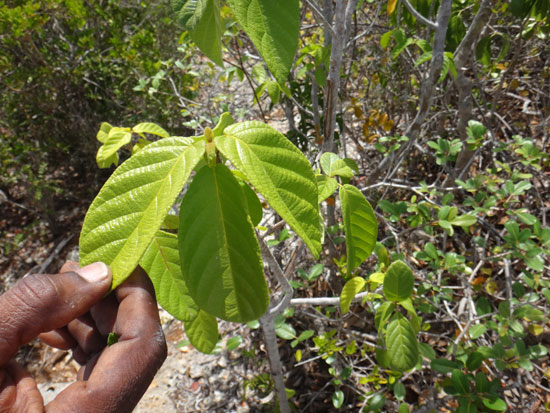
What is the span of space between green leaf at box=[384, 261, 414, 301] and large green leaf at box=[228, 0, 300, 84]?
79 cm

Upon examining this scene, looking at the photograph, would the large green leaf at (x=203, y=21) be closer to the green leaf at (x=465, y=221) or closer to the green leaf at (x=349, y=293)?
the green leaf at (x=349, y=293)

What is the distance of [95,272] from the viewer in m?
0.80

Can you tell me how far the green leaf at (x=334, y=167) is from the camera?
1.03 metres

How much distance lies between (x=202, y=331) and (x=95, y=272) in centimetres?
35

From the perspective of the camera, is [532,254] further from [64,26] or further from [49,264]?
[64,26]

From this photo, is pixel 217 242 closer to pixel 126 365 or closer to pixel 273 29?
pixel 273 29

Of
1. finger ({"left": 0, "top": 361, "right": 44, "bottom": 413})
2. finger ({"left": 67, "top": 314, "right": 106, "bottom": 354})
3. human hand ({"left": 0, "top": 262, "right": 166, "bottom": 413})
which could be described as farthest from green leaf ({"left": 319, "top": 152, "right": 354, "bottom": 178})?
finger ({"left": 0, "top": 361, "right": 44, "bottom": 413})

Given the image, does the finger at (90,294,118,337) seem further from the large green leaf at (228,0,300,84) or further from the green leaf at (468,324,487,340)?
the green leaf at (468,324,487,340)

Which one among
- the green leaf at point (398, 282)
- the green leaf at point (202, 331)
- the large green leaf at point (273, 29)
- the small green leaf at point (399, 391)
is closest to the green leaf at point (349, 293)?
the green leaf at point (398, 282)

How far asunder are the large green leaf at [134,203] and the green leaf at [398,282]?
767mm

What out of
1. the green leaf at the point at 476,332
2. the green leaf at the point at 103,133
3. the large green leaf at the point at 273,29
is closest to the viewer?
the large green leaf at the point at 273,29

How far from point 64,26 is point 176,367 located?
3.60 m

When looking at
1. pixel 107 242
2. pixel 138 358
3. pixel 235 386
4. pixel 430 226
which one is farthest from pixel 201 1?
pixel 235 386

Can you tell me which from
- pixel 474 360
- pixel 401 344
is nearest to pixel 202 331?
pixel 401 344
